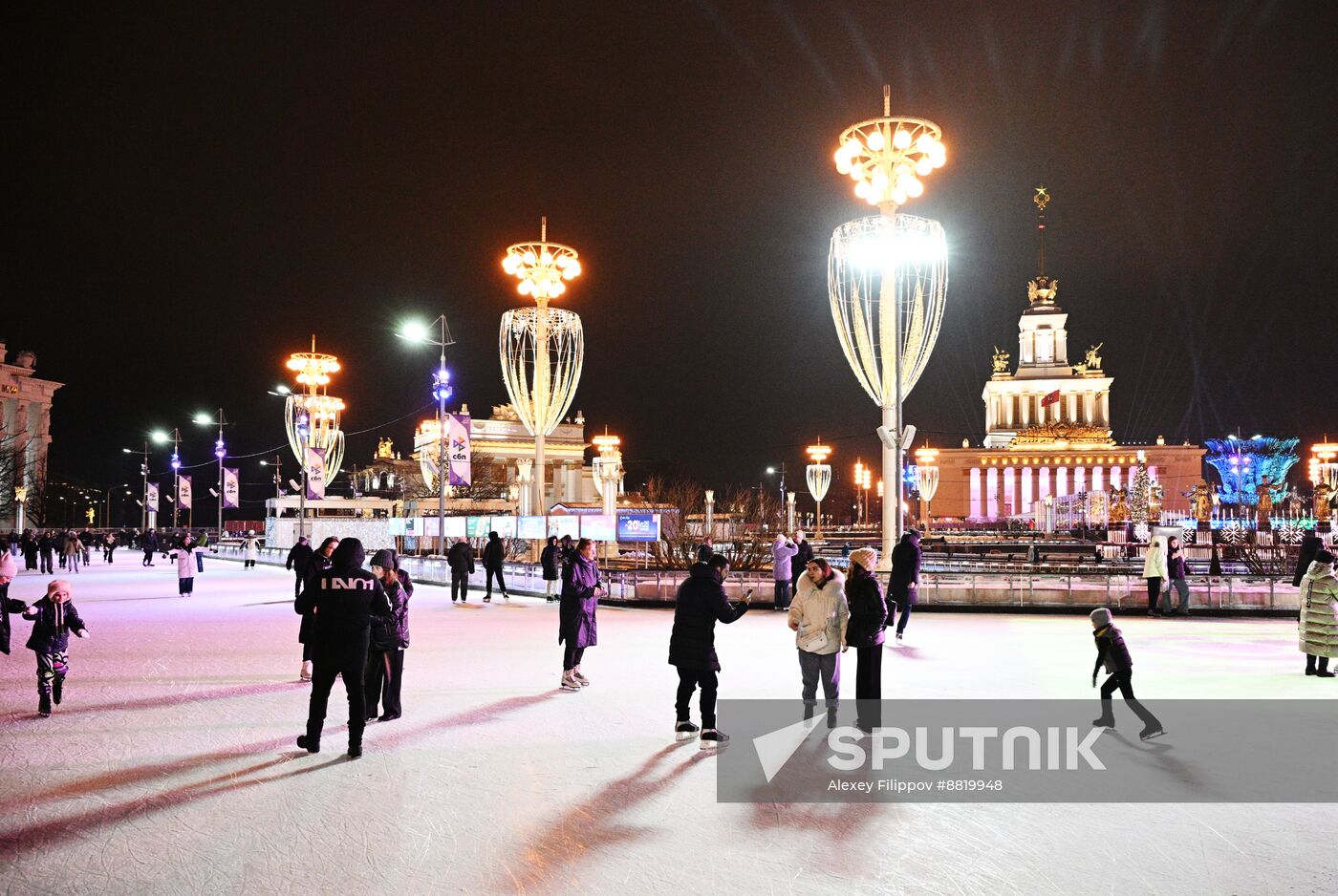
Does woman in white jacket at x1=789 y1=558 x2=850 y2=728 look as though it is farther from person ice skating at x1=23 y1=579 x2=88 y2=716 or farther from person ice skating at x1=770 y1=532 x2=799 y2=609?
person ice skating at x1=770 y1=532 x2=799 y2=609

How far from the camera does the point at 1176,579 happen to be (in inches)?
669

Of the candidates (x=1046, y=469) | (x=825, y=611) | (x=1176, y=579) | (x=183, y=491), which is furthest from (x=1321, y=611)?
(x=1046, y=469)

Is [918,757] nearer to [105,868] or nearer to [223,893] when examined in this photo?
[223,893]

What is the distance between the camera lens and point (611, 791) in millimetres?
5906

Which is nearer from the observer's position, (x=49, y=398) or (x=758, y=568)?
(x=758, y=568)

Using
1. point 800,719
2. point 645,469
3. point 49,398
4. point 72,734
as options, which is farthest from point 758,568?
point 645,469

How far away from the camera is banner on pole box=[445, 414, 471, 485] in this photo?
2431 cm

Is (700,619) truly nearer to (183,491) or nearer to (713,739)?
(713,739)

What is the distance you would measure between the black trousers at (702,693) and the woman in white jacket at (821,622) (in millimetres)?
812

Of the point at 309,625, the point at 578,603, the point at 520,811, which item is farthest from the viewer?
the point at 578,603

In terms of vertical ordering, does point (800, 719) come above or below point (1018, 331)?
below

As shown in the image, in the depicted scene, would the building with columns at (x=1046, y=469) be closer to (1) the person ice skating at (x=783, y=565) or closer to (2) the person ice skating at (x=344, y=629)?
(1) the person ice skating at (x=783, y=565)

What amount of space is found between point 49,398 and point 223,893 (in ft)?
280

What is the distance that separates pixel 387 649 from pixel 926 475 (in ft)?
230
